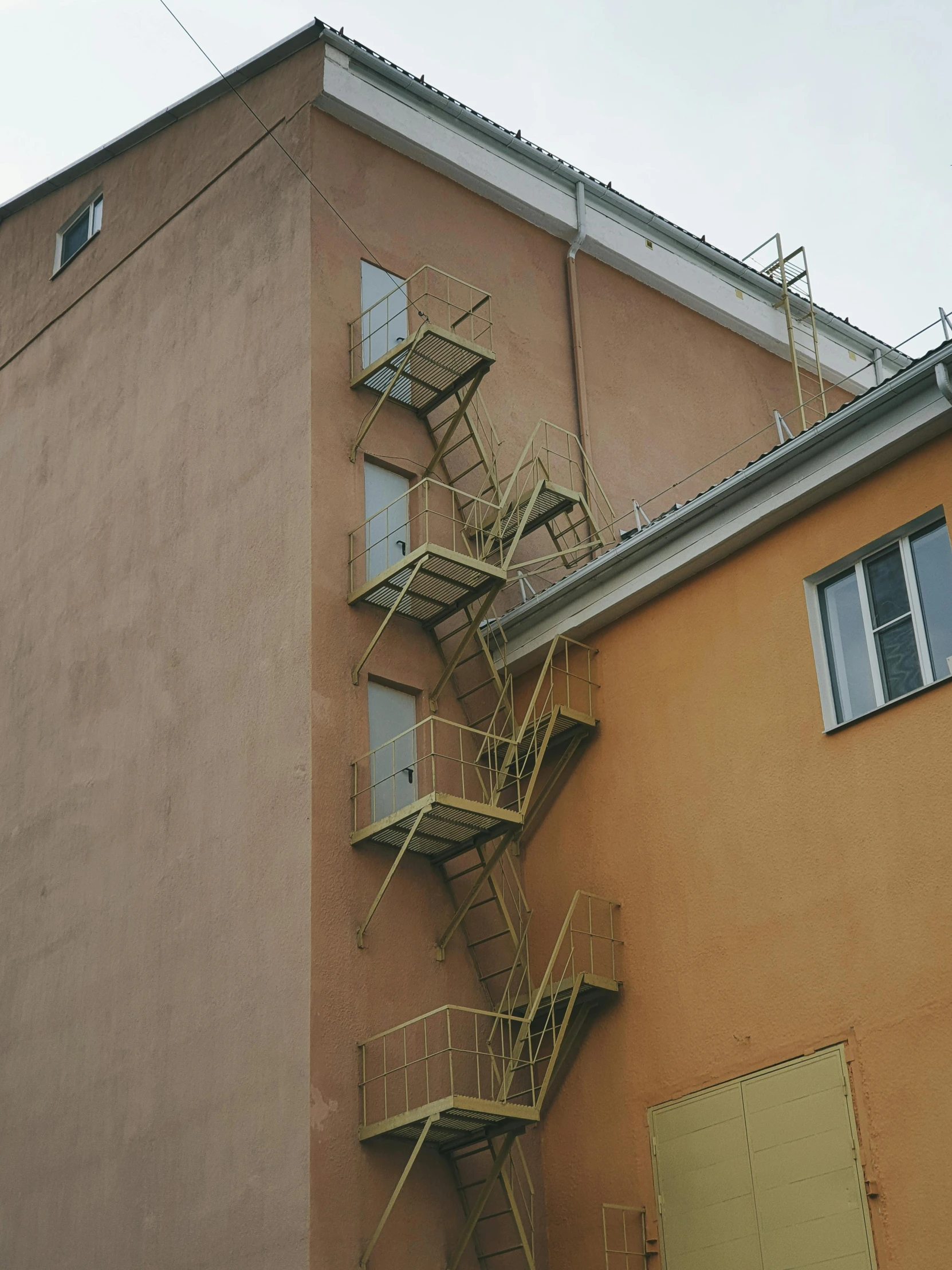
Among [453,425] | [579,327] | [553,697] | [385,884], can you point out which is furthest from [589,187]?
[385,884]

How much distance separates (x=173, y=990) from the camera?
18.1m

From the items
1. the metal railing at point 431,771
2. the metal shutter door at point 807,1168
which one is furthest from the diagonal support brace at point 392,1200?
the metal railing at point 431,771

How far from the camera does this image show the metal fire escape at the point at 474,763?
16.6 m

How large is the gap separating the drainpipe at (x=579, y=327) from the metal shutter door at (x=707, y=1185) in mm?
10076

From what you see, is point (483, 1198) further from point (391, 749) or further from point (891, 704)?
point (891, 704)

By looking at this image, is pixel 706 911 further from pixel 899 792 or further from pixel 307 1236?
pixel 307 1236

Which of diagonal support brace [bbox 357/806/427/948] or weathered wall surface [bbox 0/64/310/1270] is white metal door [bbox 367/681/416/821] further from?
weathered wall surface [bbox 0/64/310/1270]

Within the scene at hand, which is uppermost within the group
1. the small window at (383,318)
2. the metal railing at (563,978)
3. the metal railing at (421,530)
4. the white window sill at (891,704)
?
the small window at (383,318)

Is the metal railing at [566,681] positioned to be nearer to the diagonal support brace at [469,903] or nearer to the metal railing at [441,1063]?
the diagonal support brace at [469,903]

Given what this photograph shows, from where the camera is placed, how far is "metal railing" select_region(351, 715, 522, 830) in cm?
1784

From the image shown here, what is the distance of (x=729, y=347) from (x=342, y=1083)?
15042 millimetres

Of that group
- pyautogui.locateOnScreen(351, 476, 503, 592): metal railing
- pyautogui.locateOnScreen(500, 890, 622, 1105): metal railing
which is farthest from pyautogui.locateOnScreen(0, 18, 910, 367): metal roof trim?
pyautogui.locateOnScreen(500, 890, 622, 1105): metal railing

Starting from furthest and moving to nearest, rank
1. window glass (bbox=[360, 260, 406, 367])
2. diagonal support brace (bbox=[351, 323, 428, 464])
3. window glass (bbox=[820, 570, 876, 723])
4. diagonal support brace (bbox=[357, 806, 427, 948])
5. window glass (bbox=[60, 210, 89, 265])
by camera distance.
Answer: window glass (bbox=[60, 210, 89, 265])
window glass (bbox=[360, 260, 406, 367])
diagonal support brace (bbox=[351, 323, 428, 464])
diagonal support brace (bbox=[357, 806, 427, 948])
window glass (bbox=[820, 570, 876, 723])

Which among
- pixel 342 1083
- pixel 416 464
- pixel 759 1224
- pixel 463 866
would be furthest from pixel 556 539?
pixel 759 1224
